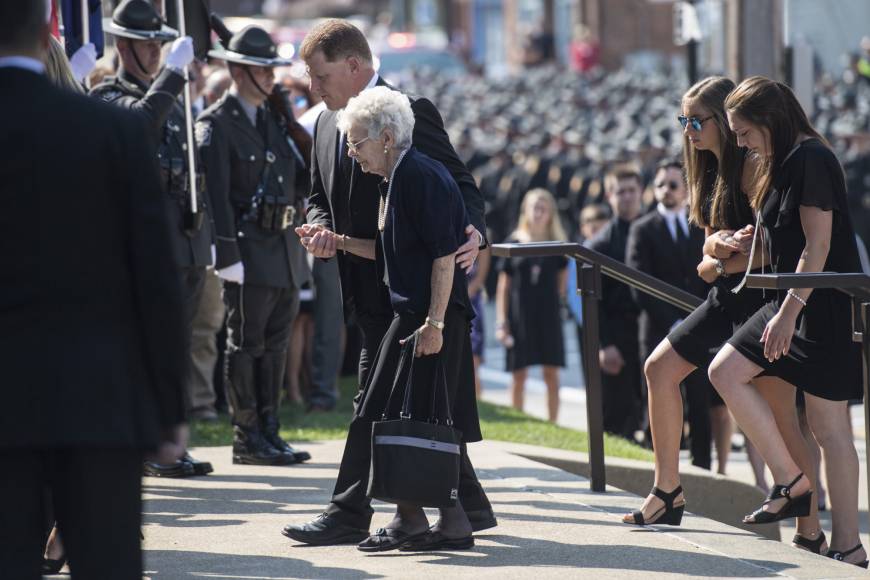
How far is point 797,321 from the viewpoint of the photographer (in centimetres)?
543

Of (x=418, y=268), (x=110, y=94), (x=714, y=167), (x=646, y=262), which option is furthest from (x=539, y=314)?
(x=418, y=268)

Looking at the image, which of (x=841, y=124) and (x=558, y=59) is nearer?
(x=841, y=124)

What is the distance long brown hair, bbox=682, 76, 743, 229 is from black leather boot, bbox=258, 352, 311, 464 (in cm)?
221

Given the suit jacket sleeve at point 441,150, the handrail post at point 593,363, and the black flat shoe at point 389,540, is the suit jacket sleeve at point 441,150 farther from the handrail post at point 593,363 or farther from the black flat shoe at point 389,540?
the black flat shoe at point 389,540

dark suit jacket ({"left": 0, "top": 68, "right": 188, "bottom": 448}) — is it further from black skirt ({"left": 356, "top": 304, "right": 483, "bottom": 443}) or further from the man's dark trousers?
the man's dark trousers

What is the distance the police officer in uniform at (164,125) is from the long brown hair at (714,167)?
6.75 feet

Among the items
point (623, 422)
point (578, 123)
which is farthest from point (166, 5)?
point (578, 123)

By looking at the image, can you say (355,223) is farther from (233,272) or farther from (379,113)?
(233,272)

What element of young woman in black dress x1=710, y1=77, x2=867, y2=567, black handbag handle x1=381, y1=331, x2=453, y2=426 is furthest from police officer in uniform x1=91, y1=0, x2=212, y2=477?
young woman in black dress x1=710, y1=77, x2=867, y2=567

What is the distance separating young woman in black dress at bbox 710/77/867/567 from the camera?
520 centimetres

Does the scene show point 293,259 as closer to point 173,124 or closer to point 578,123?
point 173,124

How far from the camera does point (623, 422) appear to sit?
32.4 ft

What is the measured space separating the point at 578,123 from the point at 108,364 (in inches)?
1020

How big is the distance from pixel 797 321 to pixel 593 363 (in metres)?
1.00
